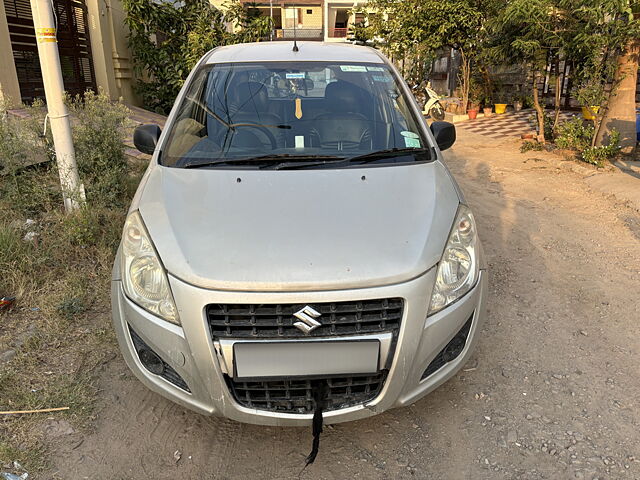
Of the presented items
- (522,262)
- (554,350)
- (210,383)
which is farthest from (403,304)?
(522,262)

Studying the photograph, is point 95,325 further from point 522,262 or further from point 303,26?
point 303,26

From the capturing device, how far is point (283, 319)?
183cm

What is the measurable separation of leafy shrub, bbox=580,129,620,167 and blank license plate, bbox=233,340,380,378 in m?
6.47

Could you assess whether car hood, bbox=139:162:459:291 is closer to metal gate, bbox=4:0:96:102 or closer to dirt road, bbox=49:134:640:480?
dirt road, bbox=49:134:640:480

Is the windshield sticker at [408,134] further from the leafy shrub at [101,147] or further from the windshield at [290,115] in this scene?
the leafy shrub at [101,147]

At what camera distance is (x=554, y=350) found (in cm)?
289

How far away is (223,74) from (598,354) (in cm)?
287

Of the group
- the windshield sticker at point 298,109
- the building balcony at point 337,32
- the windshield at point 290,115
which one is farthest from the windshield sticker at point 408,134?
the building balcony at point 337,32

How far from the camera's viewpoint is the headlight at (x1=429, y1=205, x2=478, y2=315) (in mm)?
1980

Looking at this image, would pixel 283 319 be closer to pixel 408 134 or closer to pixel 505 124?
pixel 408 134

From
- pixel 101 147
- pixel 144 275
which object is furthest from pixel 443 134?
pixel 101 147

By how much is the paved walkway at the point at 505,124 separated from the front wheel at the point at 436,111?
71 centimetres

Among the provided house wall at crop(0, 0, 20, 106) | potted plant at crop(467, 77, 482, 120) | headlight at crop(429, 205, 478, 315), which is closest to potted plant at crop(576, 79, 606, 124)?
headlight at crop(429, 205, 478, 315)

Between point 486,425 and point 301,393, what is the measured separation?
980 millimetres
